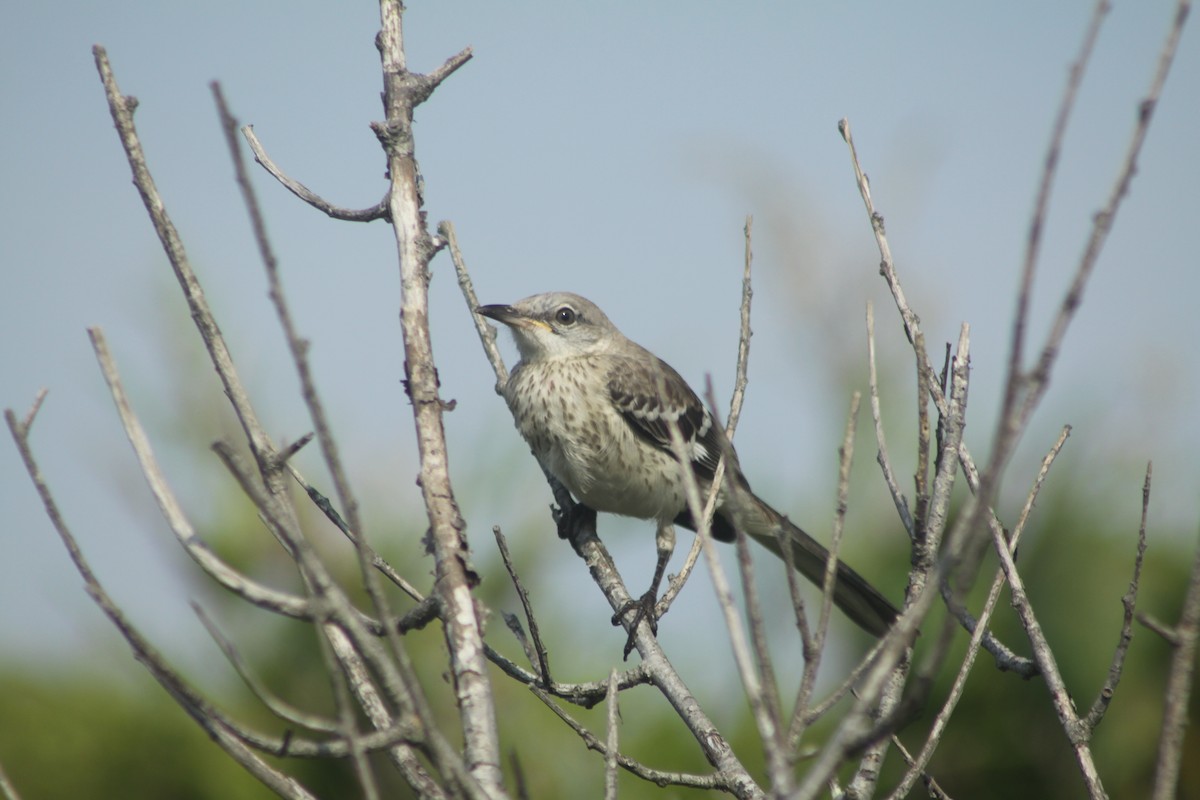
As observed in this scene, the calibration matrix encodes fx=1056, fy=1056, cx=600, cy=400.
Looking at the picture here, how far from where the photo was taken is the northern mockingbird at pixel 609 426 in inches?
201

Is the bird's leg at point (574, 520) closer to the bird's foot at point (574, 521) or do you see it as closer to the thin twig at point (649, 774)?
the bird's foot at point (574, 521)

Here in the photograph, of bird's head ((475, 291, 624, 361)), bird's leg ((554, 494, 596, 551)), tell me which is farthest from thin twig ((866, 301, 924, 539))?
bird's head ((475, 291, 624, 361))

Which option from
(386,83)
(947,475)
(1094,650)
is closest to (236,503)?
(386,83)

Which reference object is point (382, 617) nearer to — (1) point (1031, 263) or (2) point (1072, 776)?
(1) point (1031, 263)

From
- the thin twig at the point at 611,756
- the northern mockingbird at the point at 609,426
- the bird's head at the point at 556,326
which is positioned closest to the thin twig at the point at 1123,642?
the thin twig at the point at 611,756

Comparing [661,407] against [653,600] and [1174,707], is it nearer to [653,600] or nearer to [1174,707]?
[653,600]

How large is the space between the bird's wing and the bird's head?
9.2 inches

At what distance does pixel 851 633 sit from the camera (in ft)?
15.5

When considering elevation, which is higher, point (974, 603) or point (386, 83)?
point (386, 83)

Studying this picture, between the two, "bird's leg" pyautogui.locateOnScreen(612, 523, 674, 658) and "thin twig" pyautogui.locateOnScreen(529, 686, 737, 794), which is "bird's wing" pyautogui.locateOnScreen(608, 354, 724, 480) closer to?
"bird's leg" pyautogui.locateOnScreen(612, 523, 674, 658)

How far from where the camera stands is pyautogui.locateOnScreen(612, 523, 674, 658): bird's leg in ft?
12.4

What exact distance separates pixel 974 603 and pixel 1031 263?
11.8ft

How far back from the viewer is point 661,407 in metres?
5.53

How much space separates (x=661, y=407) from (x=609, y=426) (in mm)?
404
